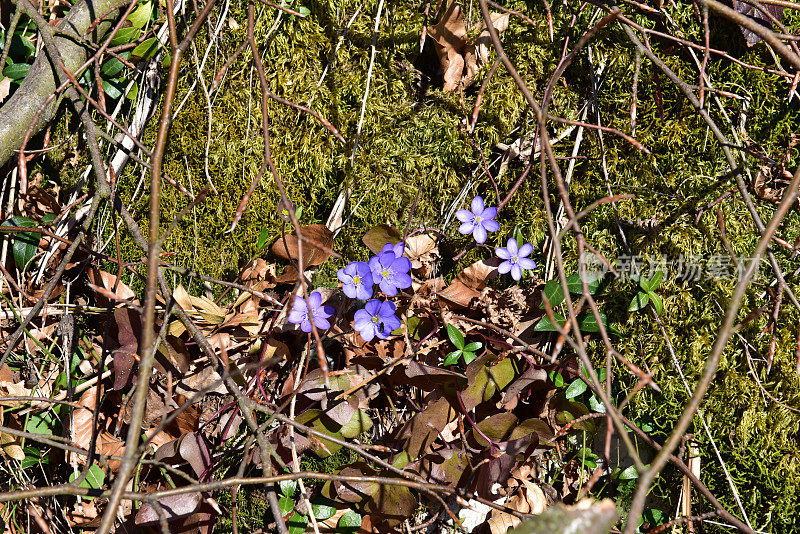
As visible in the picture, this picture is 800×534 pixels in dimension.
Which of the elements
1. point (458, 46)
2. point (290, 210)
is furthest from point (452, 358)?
point (458, 46)

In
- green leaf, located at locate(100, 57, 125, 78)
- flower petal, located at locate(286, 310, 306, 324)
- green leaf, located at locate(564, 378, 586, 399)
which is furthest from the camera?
green leaf, located at locate(100, 57, 125, 78)

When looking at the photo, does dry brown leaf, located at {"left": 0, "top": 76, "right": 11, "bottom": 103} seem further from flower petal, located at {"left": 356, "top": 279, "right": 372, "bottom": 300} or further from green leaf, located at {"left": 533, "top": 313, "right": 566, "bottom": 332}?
green leaf, located at {"left": 533, "top": 313, "right": 566, "bottom": 332}

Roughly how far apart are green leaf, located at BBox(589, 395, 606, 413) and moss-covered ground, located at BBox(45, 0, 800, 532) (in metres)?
0.12

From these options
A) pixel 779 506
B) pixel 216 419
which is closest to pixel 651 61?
pixel 779 506

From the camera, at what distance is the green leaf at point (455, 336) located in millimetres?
2035

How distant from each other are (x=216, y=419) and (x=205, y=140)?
3.75 ft

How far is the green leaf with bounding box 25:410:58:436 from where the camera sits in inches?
87.3

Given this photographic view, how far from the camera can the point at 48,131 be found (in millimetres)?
2311

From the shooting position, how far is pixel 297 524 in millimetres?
2053

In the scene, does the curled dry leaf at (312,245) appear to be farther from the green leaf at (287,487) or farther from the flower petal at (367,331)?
the green leaf at (287,487)

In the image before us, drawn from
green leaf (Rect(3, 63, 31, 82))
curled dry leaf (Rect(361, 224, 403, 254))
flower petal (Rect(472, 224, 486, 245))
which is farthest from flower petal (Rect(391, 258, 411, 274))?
green leaf (Rect(3, 63, 31, 82))

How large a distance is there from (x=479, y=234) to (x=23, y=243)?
74.2 inches

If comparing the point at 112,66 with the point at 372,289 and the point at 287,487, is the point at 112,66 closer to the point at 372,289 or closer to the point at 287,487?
the point at 372,289

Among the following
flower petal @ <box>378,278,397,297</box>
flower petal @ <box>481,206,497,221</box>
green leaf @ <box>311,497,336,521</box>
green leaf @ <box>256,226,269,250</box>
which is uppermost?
flower petal @ <box>481,206,497,221</box>
